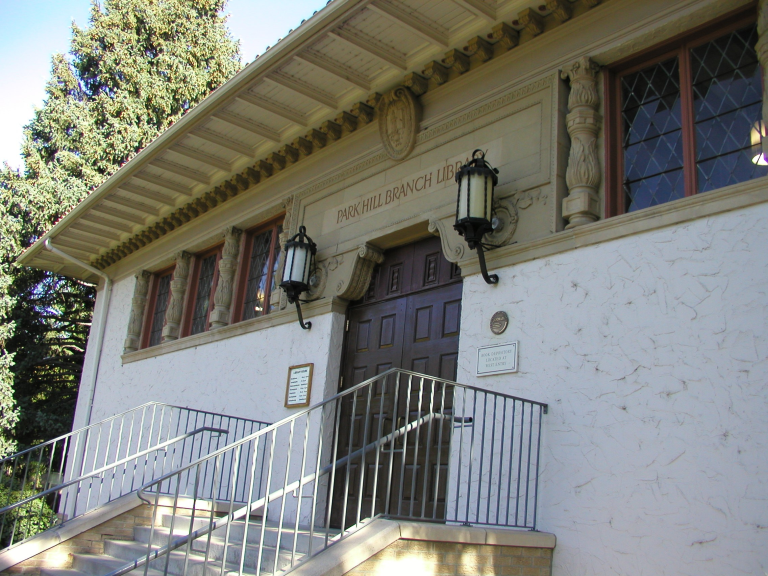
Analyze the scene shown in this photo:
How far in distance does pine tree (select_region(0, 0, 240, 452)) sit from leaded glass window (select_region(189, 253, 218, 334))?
5292mm

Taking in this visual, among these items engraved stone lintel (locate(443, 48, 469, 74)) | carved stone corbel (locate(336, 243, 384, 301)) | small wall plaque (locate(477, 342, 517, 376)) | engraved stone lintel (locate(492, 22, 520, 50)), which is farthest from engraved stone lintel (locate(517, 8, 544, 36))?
small wall plaque (locate(477, 342, 517, 376))

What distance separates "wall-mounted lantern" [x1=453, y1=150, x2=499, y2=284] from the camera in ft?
17.5

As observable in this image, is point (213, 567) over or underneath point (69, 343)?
underneath

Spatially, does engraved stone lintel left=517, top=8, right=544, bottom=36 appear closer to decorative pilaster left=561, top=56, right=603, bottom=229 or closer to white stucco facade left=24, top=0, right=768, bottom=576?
white stucco facade left=24, top=0, right=768, bottom=576

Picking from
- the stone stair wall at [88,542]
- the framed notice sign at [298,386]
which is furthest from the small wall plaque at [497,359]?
the stone stair wall at [88,542]

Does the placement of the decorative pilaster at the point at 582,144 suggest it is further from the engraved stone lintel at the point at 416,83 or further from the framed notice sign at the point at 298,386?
the framed notice sign at the point at 298,386

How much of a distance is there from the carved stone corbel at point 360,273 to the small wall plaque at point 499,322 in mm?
1856

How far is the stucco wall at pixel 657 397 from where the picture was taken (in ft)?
12.7


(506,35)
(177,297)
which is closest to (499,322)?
(506,35)

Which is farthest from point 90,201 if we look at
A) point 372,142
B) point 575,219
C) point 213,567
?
point 575,219

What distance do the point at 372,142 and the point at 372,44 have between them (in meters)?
1.22

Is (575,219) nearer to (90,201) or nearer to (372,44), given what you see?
(372,44)

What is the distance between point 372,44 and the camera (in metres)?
6.27

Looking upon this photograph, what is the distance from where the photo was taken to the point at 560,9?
5539 millimetres
